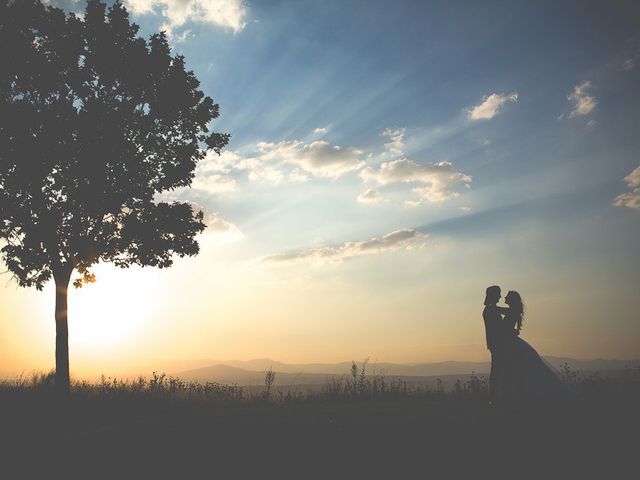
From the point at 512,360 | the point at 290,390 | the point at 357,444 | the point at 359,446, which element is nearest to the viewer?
the point at 359,446

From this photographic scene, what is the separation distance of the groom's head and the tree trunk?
1374cm

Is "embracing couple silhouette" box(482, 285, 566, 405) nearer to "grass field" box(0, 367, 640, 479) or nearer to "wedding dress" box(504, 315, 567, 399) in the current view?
"wedding dress" box(504, 315, 567, 399)

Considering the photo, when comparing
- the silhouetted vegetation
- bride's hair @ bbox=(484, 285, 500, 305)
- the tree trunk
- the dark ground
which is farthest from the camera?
the tree trunk

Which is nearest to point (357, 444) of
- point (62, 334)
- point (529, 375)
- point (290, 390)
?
point (529, 375)

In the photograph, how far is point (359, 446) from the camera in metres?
6.41

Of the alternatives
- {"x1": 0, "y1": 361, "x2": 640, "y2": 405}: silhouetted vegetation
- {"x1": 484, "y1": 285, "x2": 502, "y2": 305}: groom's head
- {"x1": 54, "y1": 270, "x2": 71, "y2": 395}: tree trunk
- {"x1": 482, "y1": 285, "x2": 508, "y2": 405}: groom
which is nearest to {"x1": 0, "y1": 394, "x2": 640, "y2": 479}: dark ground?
{"x1": 482, "y1": 285, "x2": 508, "y2": 405}: groom

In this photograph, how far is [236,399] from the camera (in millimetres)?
14836

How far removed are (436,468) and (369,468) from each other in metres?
0.76

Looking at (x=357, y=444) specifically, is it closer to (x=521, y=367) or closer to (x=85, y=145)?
(x=521, y=367)

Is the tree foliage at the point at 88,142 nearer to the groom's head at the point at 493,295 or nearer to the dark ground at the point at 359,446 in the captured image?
the dark ground at the point at 359,446

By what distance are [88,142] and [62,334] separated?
690 centimetres

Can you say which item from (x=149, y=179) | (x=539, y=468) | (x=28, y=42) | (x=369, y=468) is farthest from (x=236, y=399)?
(x=28, y=42)

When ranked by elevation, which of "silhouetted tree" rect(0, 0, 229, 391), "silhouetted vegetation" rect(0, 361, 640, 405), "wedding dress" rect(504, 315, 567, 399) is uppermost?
"silhouetted tree" rect(0, 0, 229, 391)

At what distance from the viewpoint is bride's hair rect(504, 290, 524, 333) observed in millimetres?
9594
